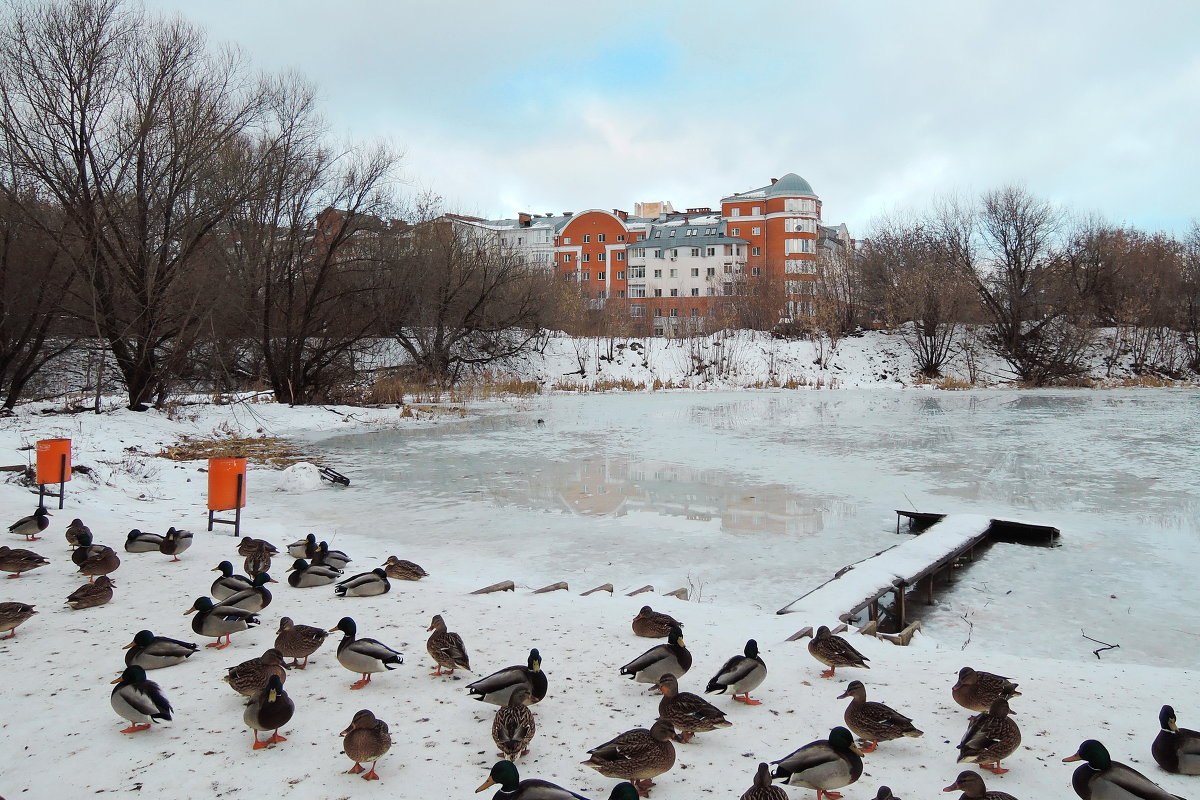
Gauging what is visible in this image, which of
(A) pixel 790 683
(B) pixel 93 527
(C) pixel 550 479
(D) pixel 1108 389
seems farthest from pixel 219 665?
(D) pixel 1108 389

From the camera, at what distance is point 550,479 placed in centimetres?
1207

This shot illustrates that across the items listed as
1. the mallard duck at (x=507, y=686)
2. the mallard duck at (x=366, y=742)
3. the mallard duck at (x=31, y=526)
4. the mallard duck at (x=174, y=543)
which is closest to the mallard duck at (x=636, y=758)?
the mallard duck at (x=507, y=686)

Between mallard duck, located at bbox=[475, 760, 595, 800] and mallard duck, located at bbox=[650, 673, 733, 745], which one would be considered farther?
mallard duck, located at bbox=[650, 673, 733, 745]

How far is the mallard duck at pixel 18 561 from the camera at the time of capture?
5.83 metres

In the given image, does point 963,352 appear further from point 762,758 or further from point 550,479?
point 762,758

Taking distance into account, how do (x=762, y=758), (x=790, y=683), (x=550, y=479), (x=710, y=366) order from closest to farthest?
(x=762, y=758), (x=790, y=683), (x=550, y=479), (x=710, y=366)

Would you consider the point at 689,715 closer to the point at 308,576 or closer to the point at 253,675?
the point at 253,675

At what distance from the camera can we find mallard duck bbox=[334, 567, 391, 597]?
5.74m

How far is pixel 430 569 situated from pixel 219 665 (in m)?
2.75

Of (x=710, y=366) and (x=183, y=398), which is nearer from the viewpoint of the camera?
(x=183, y=398)

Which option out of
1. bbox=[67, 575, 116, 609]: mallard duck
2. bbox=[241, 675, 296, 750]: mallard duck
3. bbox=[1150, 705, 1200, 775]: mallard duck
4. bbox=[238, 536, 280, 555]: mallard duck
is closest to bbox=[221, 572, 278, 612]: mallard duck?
bbox=[67, 575, 116, 609]: mallard duck

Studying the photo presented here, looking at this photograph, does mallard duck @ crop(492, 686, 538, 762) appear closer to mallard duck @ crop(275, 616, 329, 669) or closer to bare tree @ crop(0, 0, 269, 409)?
mallard duck @ crop(275, 616, 329, 669)

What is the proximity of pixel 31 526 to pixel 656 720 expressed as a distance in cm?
618

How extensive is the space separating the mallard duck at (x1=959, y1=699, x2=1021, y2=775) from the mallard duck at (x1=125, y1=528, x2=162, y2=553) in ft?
21.0
